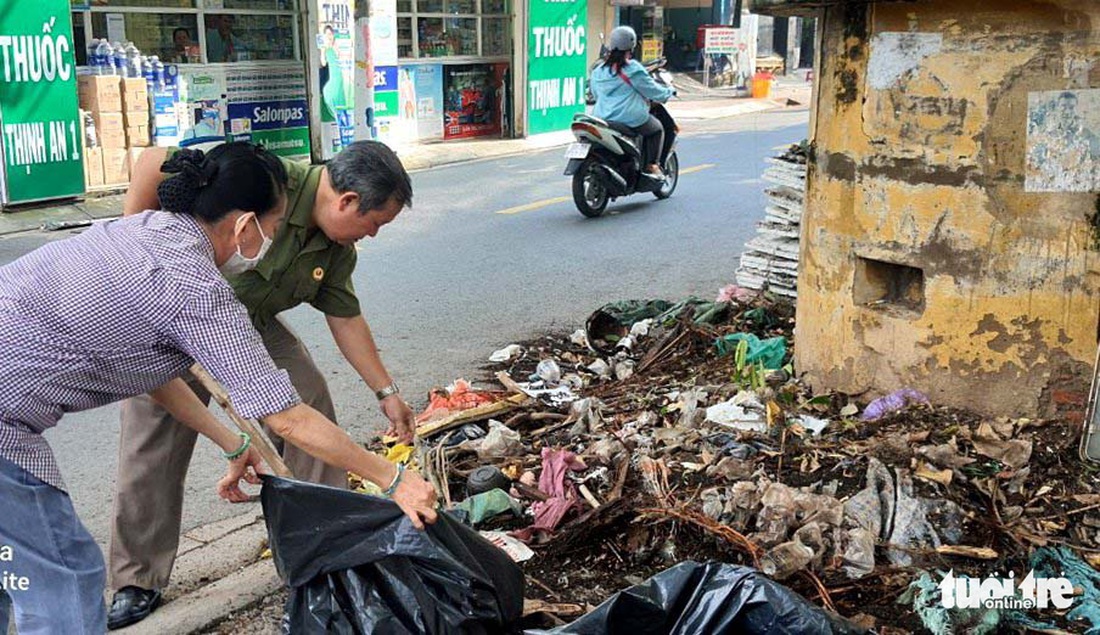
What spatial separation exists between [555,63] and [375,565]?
16.0 m

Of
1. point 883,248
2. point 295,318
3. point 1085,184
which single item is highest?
point 1085,184

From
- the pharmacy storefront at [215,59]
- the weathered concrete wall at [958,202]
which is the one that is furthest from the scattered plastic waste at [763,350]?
the pharmacy storefront at [215,59]

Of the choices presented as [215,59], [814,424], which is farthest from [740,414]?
[215,59]

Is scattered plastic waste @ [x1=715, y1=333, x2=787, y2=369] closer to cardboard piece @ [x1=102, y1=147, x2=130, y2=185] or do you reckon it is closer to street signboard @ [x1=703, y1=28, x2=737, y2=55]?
cardboard piece @ [x1=102, y1=147, x2=130, y2=185]

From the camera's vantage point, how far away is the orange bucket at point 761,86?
25.8 m

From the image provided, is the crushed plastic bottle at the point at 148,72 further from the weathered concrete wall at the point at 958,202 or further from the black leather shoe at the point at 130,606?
the black leather shoe at the point at 130,606

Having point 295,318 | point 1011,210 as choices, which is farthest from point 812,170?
point 295,318

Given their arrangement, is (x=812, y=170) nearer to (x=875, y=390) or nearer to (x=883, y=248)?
(x=883, y=248)

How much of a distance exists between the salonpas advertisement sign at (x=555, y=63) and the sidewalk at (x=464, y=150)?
34 cm

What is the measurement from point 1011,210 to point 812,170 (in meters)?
0.87

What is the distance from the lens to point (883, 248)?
4.32m

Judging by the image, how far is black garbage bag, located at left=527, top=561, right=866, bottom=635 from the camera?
2.59 meters

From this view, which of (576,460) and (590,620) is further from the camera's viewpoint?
(576,460)

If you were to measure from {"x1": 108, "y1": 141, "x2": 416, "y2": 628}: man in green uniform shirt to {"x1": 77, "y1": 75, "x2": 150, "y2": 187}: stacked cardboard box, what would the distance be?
844 centimetres
